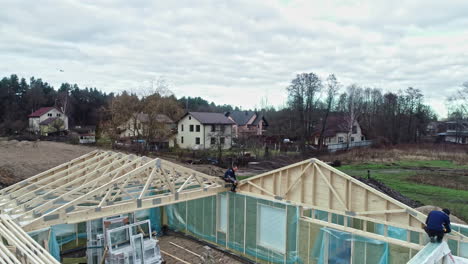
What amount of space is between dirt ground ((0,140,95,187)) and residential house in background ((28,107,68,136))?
42.3ft

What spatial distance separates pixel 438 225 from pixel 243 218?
6.11 metres

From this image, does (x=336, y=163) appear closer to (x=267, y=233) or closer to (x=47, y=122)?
(x=267, y=233)

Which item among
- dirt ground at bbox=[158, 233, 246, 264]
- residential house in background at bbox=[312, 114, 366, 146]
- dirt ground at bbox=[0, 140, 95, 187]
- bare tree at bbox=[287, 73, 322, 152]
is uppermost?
bare tree at bbox=[287, 73, 322, 152]

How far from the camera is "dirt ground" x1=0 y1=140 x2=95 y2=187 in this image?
20594mm

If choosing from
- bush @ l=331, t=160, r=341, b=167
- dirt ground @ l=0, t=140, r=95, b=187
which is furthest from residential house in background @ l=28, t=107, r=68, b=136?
bush @ l=331, t=160, r=341, b=167

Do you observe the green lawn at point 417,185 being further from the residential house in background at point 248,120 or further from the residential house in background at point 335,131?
the residential house in background at point 248,120

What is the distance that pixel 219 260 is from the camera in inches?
425

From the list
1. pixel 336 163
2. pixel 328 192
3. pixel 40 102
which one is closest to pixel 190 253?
pixel 328 192

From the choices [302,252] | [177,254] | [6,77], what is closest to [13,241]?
[177,254]

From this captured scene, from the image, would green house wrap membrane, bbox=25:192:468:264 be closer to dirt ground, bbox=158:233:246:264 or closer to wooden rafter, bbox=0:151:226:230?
dirt ground, bbox=158:233:246:264

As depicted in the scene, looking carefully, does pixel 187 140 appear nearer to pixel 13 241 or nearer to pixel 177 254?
pixel 177 254

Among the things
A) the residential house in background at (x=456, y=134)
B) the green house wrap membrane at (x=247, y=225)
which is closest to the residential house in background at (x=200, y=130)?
the green house wrap membrane at (x=247, y=225)

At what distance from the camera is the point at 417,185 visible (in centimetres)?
2111

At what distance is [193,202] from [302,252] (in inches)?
208
